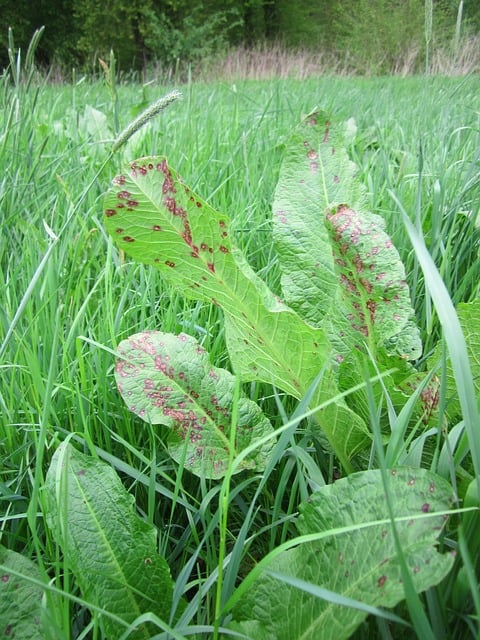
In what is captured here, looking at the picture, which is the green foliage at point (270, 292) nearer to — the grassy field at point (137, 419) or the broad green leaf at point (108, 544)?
the grassy field at point (137, 419)

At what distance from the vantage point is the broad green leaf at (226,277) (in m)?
0.52

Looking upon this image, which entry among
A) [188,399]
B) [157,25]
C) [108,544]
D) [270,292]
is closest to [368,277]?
[270,292]

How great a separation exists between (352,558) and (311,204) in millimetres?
452

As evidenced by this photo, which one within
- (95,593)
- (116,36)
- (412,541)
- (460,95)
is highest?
(116,36)

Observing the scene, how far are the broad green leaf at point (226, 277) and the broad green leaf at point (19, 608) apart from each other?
28 cm

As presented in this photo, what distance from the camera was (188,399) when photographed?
0.57 meters

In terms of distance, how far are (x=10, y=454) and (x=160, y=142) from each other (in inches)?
55.0

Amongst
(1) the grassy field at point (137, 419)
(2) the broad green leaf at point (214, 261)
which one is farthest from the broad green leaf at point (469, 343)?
(2) the broad green leaf at point (214, 261)

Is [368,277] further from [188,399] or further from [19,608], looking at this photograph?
[19,608]

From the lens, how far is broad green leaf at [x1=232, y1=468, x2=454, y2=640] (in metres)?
0.35

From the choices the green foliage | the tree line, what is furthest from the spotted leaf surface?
the tree line

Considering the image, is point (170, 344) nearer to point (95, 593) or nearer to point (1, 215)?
point (95, 593)

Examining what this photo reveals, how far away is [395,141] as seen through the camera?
6.29 feet

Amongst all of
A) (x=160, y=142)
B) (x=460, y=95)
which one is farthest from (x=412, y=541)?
(x=460, y=95)
